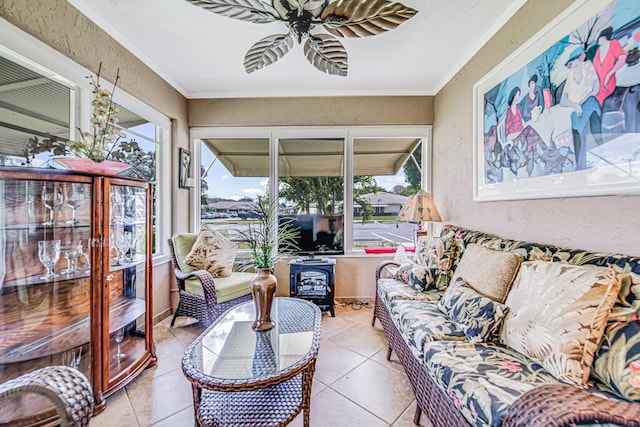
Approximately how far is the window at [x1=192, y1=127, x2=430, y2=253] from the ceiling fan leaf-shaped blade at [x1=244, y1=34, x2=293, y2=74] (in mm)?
1481

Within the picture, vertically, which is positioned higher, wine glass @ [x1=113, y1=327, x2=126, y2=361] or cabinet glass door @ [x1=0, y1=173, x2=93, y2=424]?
cabinet glass door @ [x1=0, y1=173, x2=93, y2=424]

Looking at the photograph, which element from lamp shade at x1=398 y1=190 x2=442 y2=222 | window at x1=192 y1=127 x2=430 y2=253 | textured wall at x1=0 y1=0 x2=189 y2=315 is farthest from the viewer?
window at x1=192 y1=127 x2=430 y2=253

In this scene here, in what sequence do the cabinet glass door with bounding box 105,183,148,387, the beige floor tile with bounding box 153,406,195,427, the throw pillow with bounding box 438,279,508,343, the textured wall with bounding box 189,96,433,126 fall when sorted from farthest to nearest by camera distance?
the textured wall with bounding box 189,96,433,126
the cabinet glass door with bounding box 105,183,148,387
the beige floor tile with bounding box 153,406,195,427
the throw pillow with bounding box 438,279,508,343

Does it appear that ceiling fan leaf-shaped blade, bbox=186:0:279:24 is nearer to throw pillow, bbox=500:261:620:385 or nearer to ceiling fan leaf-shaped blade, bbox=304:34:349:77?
ceiling fan leaf-shaped blade, bbox=304:34:349:77

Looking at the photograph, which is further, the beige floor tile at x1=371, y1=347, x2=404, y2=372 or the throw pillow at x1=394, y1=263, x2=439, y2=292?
the throw pillow at x1=394, y1=263, x2=439, y2=292

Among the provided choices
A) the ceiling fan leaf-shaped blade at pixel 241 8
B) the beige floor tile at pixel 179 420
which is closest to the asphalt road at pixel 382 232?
the beige floor tile at pixel 179 420

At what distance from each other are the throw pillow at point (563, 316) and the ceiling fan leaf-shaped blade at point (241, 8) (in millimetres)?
2138

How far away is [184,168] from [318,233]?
191 centimetres

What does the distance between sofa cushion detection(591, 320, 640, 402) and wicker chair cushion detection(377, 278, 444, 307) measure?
3.47 feet

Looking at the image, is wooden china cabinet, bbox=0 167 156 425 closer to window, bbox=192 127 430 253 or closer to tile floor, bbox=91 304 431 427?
tile floor, bbox=91 304 431 427

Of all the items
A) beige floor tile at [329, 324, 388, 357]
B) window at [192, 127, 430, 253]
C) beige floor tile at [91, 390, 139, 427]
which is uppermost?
window at [192, 127, 430, 253]

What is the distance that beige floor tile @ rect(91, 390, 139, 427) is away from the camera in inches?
59.6

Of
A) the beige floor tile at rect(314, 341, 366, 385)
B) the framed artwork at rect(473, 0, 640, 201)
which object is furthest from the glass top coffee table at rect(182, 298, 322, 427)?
the framed artwork at rect(473, 0, 640, 201)

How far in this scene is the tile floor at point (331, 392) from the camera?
154 centimetres
